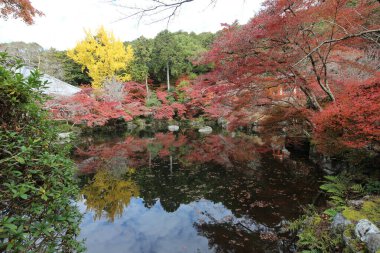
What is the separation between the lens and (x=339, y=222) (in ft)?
10.8

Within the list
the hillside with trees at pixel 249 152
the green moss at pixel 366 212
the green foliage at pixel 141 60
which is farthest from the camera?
the green foliage at pixel 141 60

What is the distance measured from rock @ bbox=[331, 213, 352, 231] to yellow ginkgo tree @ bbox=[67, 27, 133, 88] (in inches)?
791

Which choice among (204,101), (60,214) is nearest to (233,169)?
(60,214)

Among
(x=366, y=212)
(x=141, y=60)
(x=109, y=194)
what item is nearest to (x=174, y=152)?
(x=109, y=194)

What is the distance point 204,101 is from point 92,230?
17510mm

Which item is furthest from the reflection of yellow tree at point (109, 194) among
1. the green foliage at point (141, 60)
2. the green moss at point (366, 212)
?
Result: the green foliage at point (141, 60)

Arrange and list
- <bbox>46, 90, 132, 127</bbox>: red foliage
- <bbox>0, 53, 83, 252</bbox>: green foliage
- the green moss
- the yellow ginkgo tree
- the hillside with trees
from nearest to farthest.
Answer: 1. <bbox>0, 53, 83, 252</bbox>: green foliage
2. the hillside with trees
3. the green moss
4. <bbox>46, 90, 132, 127</bbox>: red foliage
5. the yellow ginkgo tree

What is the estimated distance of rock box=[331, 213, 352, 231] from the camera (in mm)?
3166

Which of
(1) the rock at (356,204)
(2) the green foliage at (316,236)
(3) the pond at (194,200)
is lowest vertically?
(3) the pond at (194,200)

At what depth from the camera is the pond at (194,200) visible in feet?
13.6

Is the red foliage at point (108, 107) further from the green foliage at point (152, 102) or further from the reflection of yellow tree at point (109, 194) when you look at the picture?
the reflection of yellow tree at point (109, 194)

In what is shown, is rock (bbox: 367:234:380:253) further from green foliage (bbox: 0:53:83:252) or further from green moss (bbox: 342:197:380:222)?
green foliage (bbox: 0:53:83:252)

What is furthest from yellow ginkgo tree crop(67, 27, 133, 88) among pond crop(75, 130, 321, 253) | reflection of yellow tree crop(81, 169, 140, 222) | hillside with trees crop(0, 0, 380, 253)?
reflection of yellow tree crop(81, 169, 140, 222)

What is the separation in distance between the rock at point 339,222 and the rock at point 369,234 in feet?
1.01
